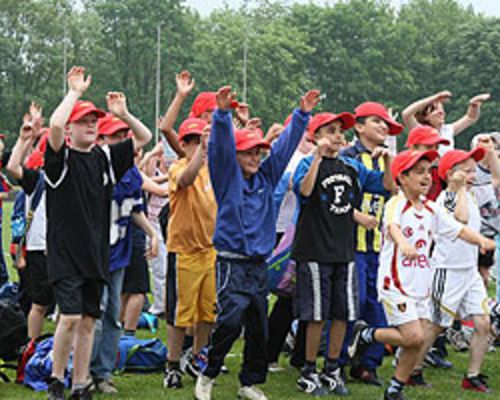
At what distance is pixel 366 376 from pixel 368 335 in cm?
46

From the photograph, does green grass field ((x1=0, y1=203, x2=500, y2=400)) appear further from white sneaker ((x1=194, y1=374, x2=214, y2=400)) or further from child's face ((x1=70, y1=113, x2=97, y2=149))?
child's face ((x1=70, y1=113, x2=97, y2=149))

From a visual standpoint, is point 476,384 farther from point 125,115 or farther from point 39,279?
point 39,279

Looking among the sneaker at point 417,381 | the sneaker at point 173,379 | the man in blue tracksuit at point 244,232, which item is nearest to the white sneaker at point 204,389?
the man in blue tracksuit at point 244,232

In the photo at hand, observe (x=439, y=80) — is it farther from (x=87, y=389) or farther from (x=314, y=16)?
(x=87, y=389)

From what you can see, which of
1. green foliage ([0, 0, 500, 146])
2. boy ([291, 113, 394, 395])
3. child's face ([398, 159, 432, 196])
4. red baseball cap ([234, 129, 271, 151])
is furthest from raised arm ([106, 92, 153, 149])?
green foliage ([0, 0, 500, 146])

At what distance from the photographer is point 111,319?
734cm

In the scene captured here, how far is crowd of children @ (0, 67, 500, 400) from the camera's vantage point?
6504 millimetres

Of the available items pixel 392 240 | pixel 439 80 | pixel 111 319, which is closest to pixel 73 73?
pixel 111 319

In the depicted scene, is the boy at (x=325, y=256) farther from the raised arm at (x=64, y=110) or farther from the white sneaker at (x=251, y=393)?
the raised arm at (x=64, y=110)

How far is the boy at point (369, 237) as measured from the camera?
309 inches

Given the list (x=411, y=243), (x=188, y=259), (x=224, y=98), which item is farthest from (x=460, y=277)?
(x=224, y=98)

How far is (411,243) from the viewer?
6996 mm

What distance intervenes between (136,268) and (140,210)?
123cm

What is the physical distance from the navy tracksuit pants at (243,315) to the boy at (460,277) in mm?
1535
